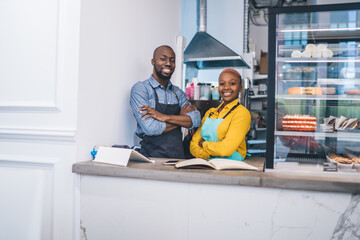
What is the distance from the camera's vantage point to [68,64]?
1.92 metres

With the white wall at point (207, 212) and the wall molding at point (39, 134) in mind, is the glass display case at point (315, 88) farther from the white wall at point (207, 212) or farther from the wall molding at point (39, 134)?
the wall molding at point (39, 134)

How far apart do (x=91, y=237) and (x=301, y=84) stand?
2309mm

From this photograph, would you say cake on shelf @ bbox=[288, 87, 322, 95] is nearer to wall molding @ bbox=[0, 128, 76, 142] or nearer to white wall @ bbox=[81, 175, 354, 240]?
white wall @ bbox=[81, 175, 354, 240]

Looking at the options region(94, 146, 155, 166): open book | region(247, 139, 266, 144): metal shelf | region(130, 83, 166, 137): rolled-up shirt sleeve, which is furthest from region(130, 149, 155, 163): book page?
region(247, 139, 266, 144): metal shelf

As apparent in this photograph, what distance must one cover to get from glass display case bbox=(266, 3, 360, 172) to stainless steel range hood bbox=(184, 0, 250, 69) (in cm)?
97

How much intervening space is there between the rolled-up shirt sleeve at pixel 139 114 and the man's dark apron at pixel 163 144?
0.45 ft

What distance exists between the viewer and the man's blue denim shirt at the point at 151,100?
2.36 meters

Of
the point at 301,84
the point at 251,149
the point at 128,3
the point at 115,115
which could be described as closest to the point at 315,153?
the point at 301,84

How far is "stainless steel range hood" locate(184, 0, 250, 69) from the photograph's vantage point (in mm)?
3928

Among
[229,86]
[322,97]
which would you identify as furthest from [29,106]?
[322,97]

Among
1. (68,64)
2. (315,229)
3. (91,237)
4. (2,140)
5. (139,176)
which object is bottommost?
(91,237)

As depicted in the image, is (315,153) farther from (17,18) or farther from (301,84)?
(17,18)

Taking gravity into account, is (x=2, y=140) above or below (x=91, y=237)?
above

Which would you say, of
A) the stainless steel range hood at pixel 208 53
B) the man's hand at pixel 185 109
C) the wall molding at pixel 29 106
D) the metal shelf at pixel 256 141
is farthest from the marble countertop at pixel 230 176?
the metal shelf at pixel 256 141
